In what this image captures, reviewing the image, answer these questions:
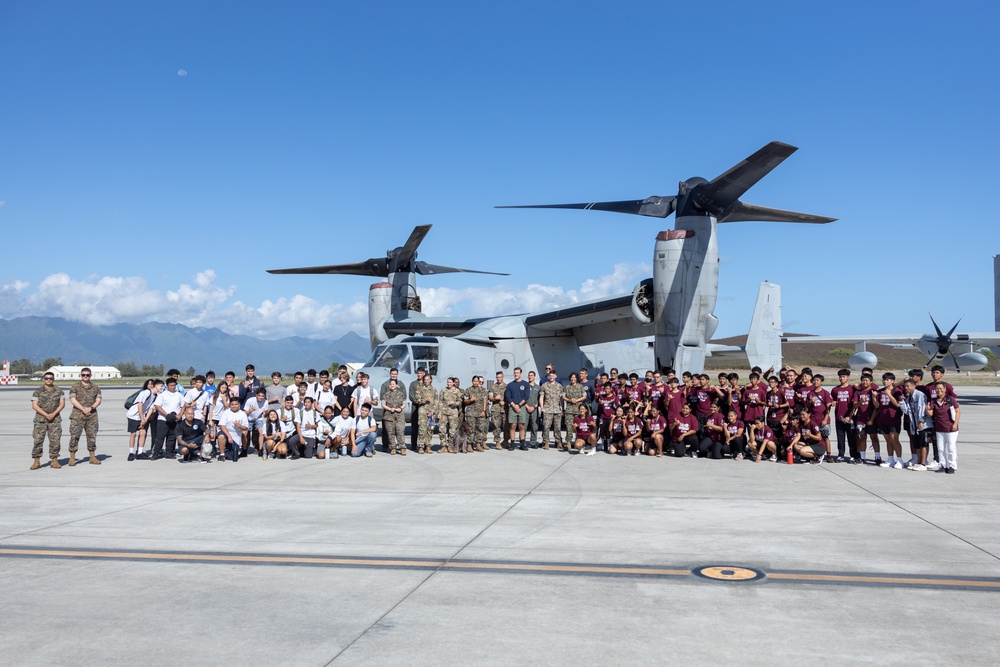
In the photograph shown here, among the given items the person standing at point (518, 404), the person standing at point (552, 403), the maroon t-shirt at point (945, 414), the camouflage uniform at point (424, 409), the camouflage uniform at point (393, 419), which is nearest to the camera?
the maroon t-shirt at point (945, 414)

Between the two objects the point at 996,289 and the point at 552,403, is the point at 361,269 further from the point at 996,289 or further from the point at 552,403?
the point at 996,289

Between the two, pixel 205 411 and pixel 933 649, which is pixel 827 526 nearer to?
pixel 933 649

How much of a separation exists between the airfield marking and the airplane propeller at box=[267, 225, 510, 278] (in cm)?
1672

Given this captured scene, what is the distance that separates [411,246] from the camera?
2234 centimetres

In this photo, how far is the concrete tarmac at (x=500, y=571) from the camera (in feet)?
13.1

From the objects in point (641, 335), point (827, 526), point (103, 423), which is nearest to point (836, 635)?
point (827, 526)

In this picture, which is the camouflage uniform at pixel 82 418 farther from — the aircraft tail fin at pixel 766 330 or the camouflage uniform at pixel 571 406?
the aircraft tail fin at pixel 766 330

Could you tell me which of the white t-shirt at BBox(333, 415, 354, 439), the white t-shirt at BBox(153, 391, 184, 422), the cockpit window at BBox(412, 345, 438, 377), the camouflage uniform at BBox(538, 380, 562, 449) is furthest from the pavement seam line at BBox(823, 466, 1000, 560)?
the white t-shirt at BBox(153, 391, 184, 422)

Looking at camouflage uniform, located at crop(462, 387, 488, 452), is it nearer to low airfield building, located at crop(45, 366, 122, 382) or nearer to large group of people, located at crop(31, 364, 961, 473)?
large group of people, located at crop(31, 364, 961, 473)

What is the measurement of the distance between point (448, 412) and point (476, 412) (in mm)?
551

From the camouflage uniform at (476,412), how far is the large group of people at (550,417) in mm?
19

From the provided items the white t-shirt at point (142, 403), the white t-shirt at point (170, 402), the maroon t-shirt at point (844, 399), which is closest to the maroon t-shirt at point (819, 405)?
the maroon t-shirt at point (844, 399)

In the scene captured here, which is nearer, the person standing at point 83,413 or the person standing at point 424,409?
the person standing at point 83,413

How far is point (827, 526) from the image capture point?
699 centimetres
